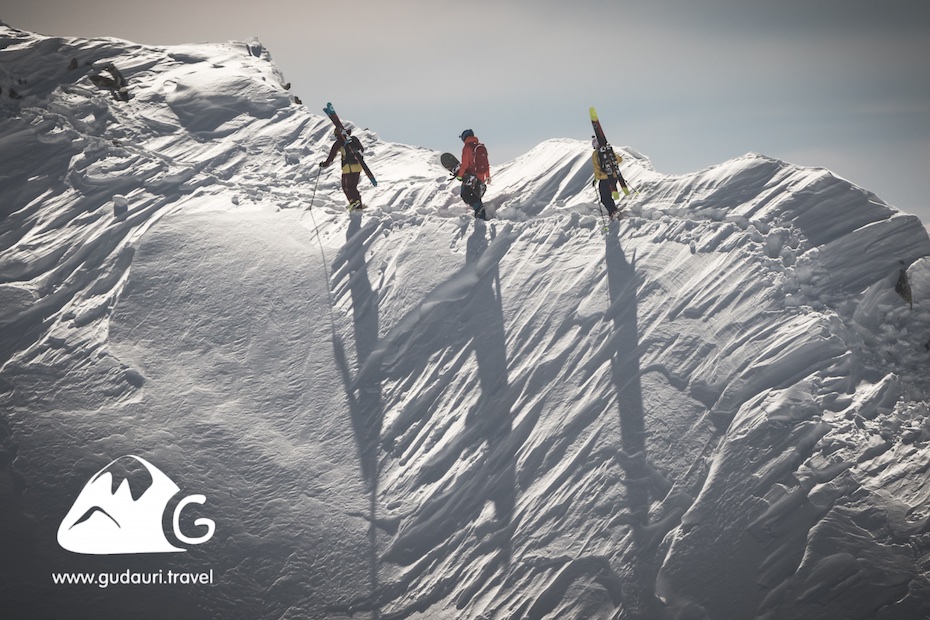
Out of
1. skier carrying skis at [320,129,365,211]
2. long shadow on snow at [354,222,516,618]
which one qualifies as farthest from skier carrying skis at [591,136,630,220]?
skier carrying skis at [320,129,365,211]

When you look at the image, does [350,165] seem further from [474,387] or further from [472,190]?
[474,387]

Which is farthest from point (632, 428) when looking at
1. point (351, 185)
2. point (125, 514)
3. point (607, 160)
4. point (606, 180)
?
point (125, 514)

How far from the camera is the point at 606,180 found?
13500 mm

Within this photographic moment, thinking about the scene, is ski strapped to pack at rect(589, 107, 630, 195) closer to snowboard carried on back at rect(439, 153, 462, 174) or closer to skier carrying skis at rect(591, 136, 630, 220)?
skier carrying skis at rect(591, 136, 630, 220)

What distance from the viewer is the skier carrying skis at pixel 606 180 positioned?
1346cm

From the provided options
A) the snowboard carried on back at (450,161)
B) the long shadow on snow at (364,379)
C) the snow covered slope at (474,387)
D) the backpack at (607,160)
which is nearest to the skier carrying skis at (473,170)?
the snow covered slope at (474,387)

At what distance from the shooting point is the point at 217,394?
1238 cm

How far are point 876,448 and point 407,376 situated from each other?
23.9 ft

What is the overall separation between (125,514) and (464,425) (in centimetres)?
537

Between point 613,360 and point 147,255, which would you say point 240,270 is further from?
point 613,360

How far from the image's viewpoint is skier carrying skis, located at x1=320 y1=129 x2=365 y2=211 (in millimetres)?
14625

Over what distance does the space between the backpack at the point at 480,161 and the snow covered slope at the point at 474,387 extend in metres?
0.93

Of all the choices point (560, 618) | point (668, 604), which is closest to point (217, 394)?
point (560, 618)

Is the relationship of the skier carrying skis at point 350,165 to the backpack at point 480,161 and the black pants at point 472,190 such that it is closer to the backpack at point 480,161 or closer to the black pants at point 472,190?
the black pants at point 472,190
